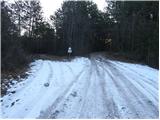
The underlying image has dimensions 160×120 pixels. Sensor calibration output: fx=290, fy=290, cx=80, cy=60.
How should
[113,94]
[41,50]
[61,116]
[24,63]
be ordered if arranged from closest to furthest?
[61,116]
[113,94]
[24,63]
[41,50]

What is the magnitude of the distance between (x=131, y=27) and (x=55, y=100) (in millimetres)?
28601

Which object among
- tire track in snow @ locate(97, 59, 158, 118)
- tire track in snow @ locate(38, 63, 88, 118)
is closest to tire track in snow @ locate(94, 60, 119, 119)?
tire track in snow @ locate(97, 59, 158, 118)

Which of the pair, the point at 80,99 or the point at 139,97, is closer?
the point at 80,99

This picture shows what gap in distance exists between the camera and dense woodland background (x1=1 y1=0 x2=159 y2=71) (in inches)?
1266

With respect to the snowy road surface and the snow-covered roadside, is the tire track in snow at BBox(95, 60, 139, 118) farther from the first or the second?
the snow-covered roadside

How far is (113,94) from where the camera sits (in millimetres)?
9219

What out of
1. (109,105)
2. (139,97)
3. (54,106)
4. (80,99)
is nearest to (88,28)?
(139,97)

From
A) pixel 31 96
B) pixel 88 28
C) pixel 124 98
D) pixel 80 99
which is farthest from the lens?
pixel 88 28

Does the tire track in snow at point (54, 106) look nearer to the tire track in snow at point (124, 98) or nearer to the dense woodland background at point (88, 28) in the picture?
the tire track in snow at point (124, 98)

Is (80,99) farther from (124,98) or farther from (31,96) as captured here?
(31,96)

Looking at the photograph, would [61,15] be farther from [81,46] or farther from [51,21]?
[81,46]

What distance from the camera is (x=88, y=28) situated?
45.4 metres

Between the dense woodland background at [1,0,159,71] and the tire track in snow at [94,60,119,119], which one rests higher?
the dense woodland background at [1,0,159,71]

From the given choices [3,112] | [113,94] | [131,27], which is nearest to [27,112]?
[3,112]
